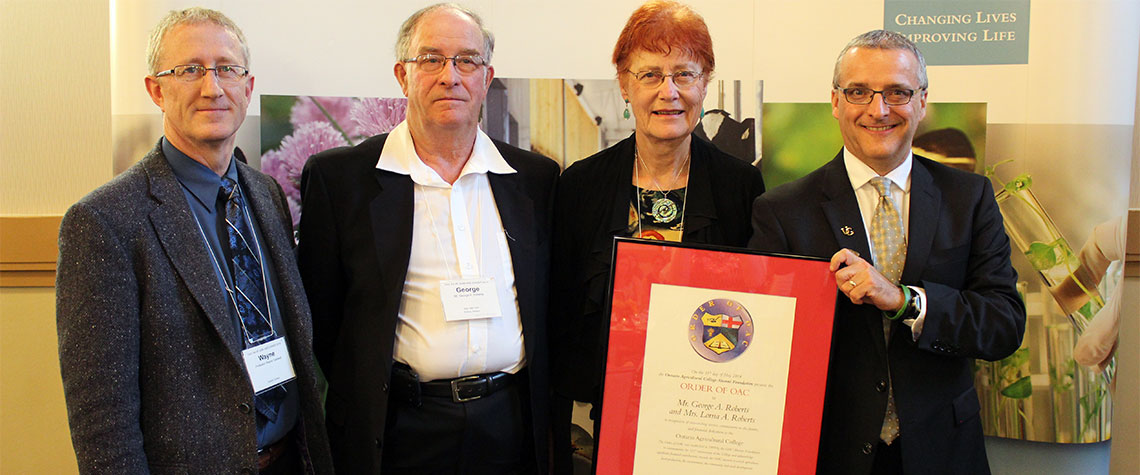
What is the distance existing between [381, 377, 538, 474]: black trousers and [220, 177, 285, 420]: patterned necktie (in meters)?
0.39

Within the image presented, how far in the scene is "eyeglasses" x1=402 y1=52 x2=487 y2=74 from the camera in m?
2.31

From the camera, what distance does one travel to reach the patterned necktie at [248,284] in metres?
1.95

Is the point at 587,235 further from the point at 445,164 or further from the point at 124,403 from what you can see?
the point at 124,403

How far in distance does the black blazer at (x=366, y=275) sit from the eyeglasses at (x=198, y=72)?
0.45 meters

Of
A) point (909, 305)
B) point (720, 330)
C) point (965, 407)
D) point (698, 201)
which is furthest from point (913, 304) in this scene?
point (698, 201)

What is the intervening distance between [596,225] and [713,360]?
679 mm

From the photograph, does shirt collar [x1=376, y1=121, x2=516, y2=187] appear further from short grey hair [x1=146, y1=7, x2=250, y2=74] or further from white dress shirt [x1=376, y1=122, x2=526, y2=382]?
short grey hair [x1=146, y1=7, x2=250, y2=74]

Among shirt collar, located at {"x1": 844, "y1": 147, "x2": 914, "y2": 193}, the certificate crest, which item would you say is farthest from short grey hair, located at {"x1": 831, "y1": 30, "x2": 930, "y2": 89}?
the certificate crest

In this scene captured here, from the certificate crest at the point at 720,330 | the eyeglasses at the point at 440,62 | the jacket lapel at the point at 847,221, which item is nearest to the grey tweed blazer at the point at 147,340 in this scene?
the eyeglasses at the point at 440,62

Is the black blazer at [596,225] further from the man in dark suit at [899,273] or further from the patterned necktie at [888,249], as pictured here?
the patterned necktie at [888,249]

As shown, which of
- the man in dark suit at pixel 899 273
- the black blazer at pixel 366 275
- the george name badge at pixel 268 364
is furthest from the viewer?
the black blazer at pixel 366 275

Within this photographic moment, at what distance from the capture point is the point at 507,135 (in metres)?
3.07

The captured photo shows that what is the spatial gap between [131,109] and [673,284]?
7.48ft

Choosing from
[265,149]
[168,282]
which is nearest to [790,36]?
[265,149]
